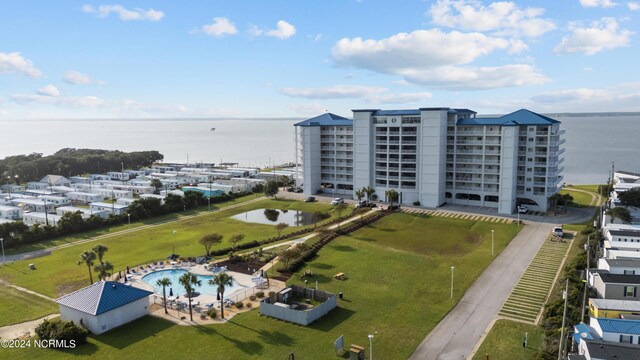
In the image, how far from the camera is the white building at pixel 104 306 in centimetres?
3738

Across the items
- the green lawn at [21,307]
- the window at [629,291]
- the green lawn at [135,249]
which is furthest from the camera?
the green lawn at [135,249]

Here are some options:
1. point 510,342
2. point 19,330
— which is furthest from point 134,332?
point 510,342

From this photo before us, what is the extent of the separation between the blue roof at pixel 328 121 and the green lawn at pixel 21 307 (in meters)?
62.6

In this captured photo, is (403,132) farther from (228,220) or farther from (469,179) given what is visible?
(228,220)

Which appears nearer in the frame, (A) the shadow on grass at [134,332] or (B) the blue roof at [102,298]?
(A) the shadow on grass at [134,332]

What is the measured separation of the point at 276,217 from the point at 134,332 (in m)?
45.8

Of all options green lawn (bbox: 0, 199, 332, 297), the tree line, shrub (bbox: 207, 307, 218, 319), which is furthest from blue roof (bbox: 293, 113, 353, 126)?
the tree line

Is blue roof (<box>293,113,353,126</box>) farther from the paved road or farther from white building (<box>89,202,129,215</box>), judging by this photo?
the paved road

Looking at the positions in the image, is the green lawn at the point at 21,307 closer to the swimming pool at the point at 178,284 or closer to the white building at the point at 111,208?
the swimming pool at the point at 178,284

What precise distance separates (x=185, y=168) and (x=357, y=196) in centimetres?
8622

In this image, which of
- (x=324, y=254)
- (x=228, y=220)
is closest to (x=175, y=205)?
(x=228, y=220)

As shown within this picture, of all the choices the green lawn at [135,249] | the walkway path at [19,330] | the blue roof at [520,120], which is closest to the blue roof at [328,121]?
the green lawn at [135,249]

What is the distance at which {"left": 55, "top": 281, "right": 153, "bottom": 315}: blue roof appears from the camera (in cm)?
3766

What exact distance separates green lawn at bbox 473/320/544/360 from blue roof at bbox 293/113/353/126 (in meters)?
63.3
